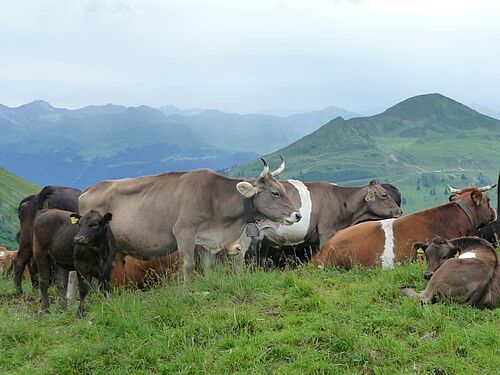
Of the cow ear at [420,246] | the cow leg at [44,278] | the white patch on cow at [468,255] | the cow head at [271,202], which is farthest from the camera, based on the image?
the cow head at [271,202]

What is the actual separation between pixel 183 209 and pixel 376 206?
→ 20.6 feet

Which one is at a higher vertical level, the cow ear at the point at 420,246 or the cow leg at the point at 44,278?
the cow ear at the point at 420,246

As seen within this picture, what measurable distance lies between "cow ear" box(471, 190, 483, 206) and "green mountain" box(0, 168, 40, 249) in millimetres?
124258

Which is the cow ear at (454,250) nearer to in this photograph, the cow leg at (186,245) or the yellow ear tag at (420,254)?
the yellow ear tag at (420,254)

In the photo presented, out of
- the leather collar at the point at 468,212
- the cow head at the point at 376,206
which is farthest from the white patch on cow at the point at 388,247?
the cow head at the point at 376,206

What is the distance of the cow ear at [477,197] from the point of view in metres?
12.1

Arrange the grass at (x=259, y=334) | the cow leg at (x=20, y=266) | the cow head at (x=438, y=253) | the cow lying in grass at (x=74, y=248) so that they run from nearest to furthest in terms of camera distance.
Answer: the grass at (x=259, y=334)
the cow head at (x=438, y=253)
the cow lying in grass at (x=74, y=248)
the cow leg at (x=20, y=266)

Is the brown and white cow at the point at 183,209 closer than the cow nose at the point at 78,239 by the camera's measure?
No

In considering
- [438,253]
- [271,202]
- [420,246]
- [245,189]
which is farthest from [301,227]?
[438,253]

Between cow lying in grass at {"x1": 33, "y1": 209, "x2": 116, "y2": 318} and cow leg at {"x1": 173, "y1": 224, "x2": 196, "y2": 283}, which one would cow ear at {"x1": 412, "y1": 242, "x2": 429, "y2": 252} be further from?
cow lying in grass at {"x1": 33, "y1": 209, "x2": 116, "y2": 318}

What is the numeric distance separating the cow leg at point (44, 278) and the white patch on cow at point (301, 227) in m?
5.59

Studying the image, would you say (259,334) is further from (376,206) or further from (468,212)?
(376,206)

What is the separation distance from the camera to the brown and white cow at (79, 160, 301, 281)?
1095cm

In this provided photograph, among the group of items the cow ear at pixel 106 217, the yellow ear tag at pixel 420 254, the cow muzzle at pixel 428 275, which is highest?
the cow ear at pixel 106 217
